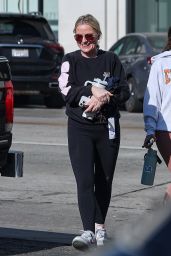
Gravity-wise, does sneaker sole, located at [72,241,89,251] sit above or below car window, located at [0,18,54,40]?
below

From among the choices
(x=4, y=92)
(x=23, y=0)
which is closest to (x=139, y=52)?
(x=23, y=0)

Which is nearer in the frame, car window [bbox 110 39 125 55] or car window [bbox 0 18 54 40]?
car window [bbox 0 18 54 40]

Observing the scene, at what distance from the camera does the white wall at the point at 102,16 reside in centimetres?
2498

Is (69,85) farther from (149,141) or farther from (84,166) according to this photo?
(149,141)

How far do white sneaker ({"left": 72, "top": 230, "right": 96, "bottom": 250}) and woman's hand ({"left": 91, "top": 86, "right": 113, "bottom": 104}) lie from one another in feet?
3.21

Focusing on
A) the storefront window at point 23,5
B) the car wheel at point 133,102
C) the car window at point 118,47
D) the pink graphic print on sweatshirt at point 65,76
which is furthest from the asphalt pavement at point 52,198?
the storefront window at point 23,5

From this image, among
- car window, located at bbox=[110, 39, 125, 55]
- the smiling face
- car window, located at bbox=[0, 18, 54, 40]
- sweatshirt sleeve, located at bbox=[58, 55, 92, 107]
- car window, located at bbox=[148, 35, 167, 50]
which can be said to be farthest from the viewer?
car window, located at bbox=[110, 39, 125, 55]

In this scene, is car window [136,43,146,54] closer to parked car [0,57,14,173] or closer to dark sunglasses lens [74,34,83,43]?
parked car [0,57,14,173]

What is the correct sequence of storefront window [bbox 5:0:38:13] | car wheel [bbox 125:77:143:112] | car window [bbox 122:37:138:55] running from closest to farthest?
1. car wheel [bbox 125:77:143:112]
2. car window [bbox 122:37:138:55]
3. storefront window [bbox 5:0:38:13]

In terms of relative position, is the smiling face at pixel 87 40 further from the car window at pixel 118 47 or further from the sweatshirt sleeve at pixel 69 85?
the car window at pixel 118 47

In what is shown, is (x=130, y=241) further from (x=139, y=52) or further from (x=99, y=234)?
(x=139, y=52)

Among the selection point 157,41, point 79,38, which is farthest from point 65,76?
point 157,41

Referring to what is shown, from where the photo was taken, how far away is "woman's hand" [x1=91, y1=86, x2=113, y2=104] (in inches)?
244

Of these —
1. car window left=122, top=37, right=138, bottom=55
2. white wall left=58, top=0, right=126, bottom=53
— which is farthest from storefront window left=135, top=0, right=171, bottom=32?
car window left=122, top=37, right=138, bottom=55
